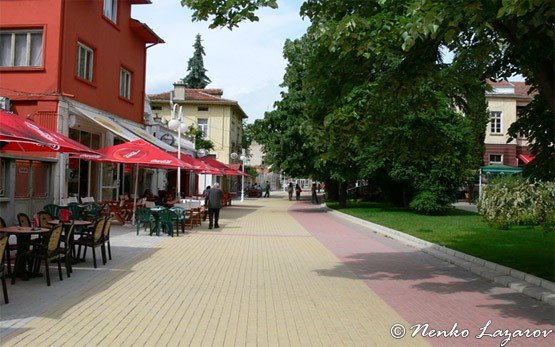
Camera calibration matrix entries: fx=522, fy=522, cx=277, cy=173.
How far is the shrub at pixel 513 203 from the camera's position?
16.9 metres

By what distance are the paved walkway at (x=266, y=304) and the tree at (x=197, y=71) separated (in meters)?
70.2

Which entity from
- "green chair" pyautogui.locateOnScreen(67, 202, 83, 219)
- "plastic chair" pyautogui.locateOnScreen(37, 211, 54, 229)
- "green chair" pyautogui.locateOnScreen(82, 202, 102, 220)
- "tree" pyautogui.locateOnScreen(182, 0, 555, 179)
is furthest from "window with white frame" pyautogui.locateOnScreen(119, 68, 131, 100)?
"tree" pyautogui.locateOnScreen(182, 0, 555, 179)

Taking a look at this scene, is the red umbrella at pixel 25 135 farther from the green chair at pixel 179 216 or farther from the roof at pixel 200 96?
the roof at pixel 200 96

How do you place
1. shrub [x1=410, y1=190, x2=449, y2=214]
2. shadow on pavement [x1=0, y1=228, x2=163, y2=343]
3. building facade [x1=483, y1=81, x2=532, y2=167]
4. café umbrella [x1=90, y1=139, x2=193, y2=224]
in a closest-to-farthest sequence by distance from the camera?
shadow on pavement [x1=0, y1=228, x2=163, y2=343] → café umbrella [x1=90, y1=139, x2=193, y2=224] → shrub [x1=410, y1=190, x2=449, y2=214] → building facade [x1=483, y1=81, x2=532, y2=167]

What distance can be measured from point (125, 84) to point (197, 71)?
5803 cm

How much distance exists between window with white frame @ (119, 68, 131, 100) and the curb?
47.8ft

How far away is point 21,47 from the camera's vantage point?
17844 mm

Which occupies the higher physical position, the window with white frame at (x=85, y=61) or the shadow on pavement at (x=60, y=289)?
the window with white frame at (x=85, y=61)

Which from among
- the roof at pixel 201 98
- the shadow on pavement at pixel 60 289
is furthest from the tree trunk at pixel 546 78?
the roof at pixel 201 98

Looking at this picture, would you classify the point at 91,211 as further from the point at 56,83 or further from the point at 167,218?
the point at 56,83

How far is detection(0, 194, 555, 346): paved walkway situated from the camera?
5.74m

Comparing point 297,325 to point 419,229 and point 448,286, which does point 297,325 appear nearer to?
point 448,286

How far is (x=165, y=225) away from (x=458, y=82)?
34.9 ft

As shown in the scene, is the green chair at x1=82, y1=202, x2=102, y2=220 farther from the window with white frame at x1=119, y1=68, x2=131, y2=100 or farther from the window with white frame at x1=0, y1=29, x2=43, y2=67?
the window with white frame at x1=119, y1=68, x2=131, y2=100
